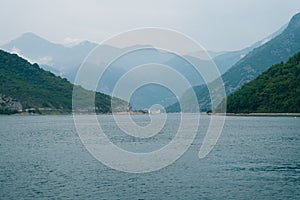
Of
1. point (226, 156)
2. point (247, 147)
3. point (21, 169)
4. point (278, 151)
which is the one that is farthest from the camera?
point (247, 147)

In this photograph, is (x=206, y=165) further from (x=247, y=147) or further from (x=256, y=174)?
(x=247, y=147)

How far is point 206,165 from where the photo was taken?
67062 millimetres

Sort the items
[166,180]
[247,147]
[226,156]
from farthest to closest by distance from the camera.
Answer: [247,147] → [226,156] → [166,180]

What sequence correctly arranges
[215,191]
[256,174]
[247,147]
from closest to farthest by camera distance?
[215,191]
[256,174]
[247,147]

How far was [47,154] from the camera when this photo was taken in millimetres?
82250

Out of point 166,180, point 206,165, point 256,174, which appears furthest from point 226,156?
point 166,180

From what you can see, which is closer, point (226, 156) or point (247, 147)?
point (226, 156)

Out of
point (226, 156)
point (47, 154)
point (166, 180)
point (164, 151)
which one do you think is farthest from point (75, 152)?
point (166, 180)

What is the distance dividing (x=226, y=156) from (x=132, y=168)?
2185cm

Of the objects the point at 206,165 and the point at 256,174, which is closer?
the point at 256,174

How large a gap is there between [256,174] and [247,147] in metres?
35.6

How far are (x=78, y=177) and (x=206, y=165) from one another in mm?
21641

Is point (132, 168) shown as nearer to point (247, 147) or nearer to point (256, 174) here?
point (256, 174)

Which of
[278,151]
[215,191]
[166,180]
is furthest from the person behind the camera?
[278,151]
